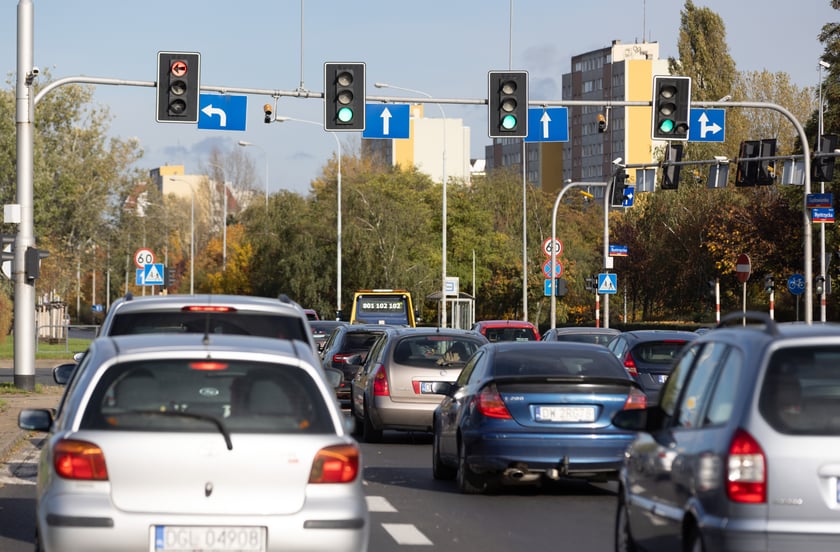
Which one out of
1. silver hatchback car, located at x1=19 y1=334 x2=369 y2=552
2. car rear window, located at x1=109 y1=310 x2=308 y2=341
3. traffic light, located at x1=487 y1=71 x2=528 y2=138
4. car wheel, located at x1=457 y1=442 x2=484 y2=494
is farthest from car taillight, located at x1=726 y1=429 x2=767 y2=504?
traffic light, located at x1=487 y1=71 x2=528 y2=138

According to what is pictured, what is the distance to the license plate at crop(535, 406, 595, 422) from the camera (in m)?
13.6

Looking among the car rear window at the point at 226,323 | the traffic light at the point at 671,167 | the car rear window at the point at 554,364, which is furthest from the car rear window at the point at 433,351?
the traffic light at the point at 671,167

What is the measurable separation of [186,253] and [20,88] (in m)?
125

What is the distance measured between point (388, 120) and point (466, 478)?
21495 millimetres

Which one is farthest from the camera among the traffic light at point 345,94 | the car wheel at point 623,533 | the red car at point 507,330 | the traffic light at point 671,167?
the traffic light at point 671,167

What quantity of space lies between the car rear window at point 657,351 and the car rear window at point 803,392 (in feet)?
48.6

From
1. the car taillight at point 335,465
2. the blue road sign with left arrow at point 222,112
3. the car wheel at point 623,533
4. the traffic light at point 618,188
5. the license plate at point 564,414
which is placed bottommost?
the car wheel at point 623,533

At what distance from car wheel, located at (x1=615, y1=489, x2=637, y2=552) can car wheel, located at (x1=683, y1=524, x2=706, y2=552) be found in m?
1.38

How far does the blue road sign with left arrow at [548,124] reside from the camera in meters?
33.4

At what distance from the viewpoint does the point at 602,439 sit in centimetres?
1348

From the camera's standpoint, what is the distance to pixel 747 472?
6762mm

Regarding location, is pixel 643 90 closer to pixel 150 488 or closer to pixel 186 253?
pixel 186 253

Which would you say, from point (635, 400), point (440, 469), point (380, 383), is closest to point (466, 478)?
point (440, 469)

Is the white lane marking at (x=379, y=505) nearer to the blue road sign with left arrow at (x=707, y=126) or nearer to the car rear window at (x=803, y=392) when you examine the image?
the car rear window at (x=803, y=392)
